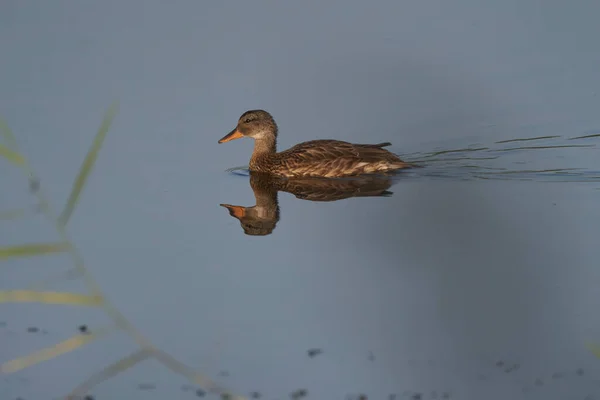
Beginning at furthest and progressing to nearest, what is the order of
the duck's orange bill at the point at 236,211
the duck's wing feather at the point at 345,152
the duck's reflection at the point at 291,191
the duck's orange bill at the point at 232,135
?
the duck's orange bill at the point at 232,135, the duck's wing feather at the point at 345,152, the duck's orange bill at the point at 236,211, the duck's reflection at the point at 291,191

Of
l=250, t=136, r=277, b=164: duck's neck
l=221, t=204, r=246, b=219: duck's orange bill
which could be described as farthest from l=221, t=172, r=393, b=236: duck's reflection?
l=250, t=136, r=277, b=164: duck's neck

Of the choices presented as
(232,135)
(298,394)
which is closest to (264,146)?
(232,135)

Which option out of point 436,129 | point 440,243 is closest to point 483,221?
point 440,243

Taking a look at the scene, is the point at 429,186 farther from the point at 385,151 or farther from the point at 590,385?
the point at 590,385

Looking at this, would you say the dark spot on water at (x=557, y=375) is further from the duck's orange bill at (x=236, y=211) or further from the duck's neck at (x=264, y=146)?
the duck's neck at (x=264, y=146)

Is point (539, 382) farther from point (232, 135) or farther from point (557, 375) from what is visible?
point (232, 135)

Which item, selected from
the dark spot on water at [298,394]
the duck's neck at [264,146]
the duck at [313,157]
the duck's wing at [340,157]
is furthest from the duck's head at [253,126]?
the dark spot on water at [298,394]

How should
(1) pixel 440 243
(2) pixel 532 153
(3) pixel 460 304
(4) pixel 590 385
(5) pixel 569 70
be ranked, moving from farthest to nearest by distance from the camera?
1. (5) pixel 569 70
2. (2) pixel 532 153
3. (1) pixel 440 243
4. (3) pixel 460 304
5. (4) pixel 590 385
